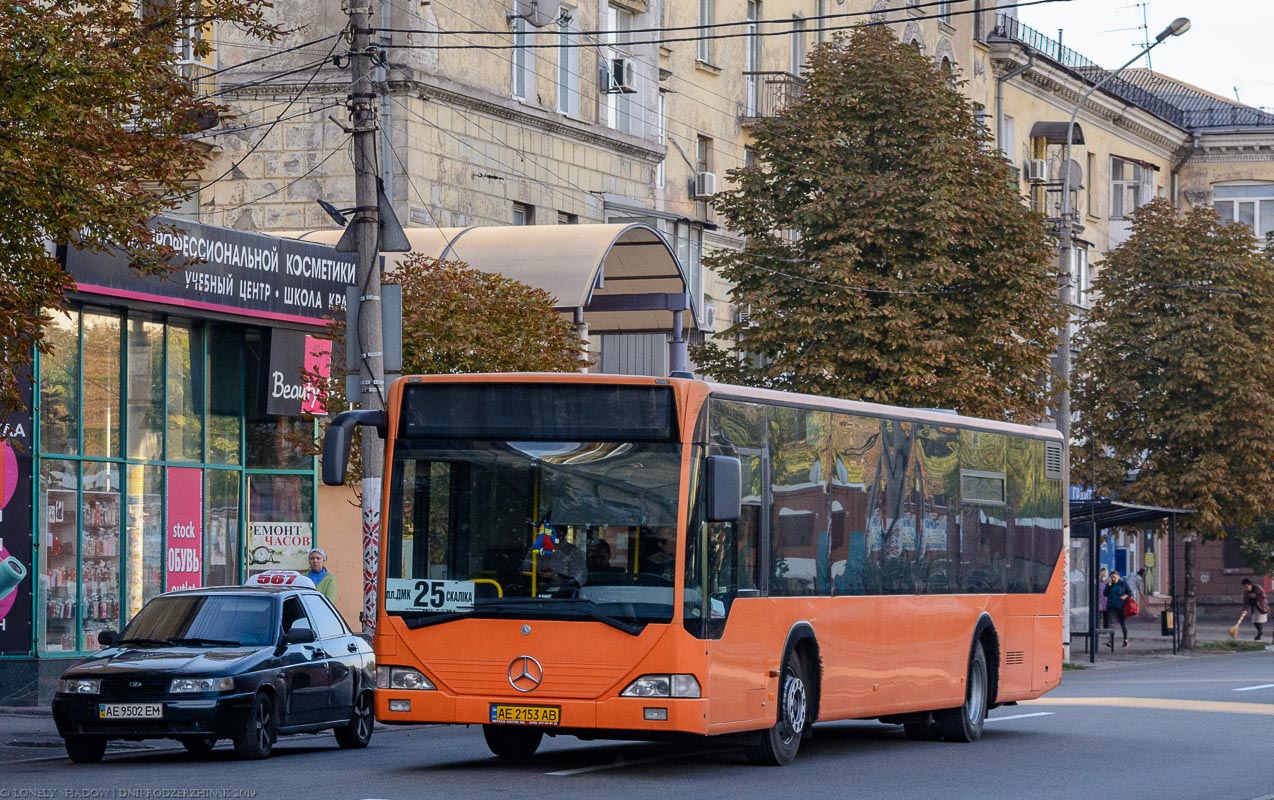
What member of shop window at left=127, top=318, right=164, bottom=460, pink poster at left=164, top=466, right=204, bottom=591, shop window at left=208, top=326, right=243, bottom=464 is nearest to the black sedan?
shop window at left=127, top=318, right=164, bottom=460

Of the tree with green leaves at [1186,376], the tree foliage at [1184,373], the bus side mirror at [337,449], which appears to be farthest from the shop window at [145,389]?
the tree with green leaves at [1186,376]

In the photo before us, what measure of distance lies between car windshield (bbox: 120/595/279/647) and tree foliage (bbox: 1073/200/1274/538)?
31.2 m

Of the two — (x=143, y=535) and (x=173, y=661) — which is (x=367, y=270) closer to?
(x=173, y=661)

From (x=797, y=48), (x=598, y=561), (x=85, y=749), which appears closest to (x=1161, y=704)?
(x=598, y=561)

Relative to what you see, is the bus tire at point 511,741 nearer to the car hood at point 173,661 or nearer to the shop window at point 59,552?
the car hood at point 173,661

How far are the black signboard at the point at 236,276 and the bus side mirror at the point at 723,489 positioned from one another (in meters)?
11.0

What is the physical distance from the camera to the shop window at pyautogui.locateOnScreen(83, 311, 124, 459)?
24422 mm

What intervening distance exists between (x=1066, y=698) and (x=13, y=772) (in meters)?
15.3

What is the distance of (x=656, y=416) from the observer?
1458 centimetres

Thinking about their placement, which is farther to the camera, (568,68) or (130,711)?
(568,68)

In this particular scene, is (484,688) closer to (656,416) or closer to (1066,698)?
(656,416)

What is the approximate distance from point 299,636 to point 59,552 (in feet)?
25.1

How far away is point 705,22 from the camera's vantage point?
Answer: 141 feet

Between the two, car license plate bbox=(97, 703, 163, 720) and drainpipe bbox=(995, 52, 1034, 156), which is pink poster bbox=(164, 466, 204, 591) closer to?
car license plate bbox=(97, 703, 163, 720)
